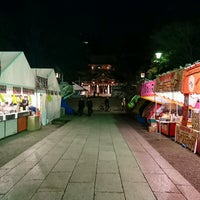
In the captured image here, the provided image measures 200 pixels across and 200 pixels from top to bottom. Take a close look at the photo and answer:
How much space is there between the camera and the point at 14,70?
11234 millimetres

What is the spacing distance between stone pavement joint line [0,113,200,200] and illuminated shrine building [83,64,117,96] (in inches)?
2081

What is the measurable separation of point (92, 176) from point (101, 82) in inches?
2250

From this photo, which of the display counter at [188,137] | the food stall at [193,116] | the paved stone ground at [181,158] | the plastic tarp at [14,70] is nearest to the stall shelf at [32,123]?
the plastic tarp at [14,70]

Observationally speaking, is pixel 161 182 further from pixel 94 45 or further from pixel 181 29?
pixel 94 45

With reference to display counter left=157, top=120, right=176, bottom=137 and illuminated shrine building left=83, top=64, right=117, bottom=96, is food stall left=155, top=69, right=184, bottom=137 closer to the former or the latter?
display counter left=157, top=120, right=176, bottom=137

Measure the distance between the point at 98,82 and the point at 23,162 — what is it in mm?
56339

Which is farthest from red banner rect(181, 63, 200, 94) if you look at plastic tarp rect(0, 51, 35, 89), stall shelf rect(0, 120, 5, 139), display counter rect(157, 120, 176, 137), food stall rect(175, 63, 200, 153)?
stall shelf rect(0, 120, 5, 139)

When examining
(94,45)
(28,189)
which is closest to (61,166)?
(28,189)

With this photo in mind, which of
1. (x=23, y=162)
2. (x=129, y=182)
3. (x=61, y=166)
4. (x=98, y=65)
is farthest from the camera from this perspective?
(x=98, y=65)

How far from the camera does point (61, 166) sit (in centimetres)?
629

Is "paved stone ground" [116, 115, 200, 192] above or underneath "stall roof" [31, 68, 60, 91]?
underneath

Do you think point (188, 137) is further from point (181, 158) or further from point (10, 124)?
point (10, 124)

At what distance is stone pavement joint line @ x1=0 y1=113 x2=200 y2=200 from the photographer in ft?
14.6

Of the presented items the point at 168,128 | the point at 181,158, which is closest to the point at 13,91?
the point at 168,128
